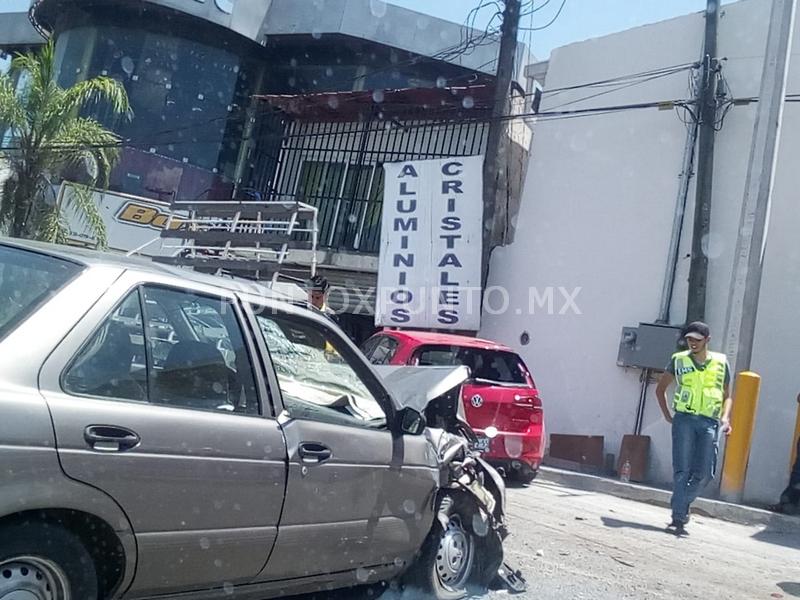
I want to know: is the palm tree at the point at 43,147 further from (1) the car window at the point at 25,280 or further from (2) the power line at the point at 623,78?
(1) the car window at the point at 25,280

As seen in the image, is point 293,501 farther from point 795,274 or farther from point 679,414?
point 795,274

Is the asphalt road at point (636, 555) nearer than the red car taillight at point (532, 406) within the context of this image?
Yes

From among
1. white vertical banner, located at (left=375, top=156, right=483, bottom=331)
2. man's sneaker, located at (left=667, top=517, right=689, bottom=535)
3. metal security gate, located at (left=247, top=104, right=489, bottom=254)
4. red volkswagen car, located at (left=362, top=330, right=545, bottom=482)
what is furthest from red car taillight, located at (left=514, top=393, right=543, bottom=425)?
metal security gate, located at (left=247, top=104, right=489, bottom=254)

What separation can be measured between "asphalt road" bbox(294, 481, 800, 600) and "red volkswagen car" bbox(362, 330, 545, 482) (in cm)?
39

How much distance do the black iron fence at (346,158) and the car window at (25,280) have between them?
40.4ft

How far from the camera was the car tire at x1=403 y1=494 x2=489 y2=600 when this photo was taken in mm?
4383

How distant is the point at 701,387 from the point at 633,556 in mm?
1688

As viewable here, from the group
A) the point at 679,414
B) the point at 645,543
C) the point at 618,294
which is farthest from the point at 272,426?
the point at 618,294

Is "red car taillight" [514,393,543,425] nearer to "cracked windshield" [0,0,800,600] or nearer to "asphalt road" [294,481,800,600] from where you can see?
"cracked windshield" [0,0,800,600]

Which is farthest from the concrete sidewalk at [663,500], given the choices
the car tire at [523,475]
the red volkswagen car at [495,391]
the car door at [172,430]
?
the car door at [172,430]

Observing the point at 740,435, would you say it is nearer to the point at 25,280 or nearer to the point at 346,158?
the point at 25,280

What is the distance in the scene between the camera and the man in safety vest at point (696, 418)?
23.2 ft

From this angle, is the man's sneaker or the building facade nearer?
the man's sneaker

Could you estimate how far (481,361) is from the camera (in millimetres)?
8773
